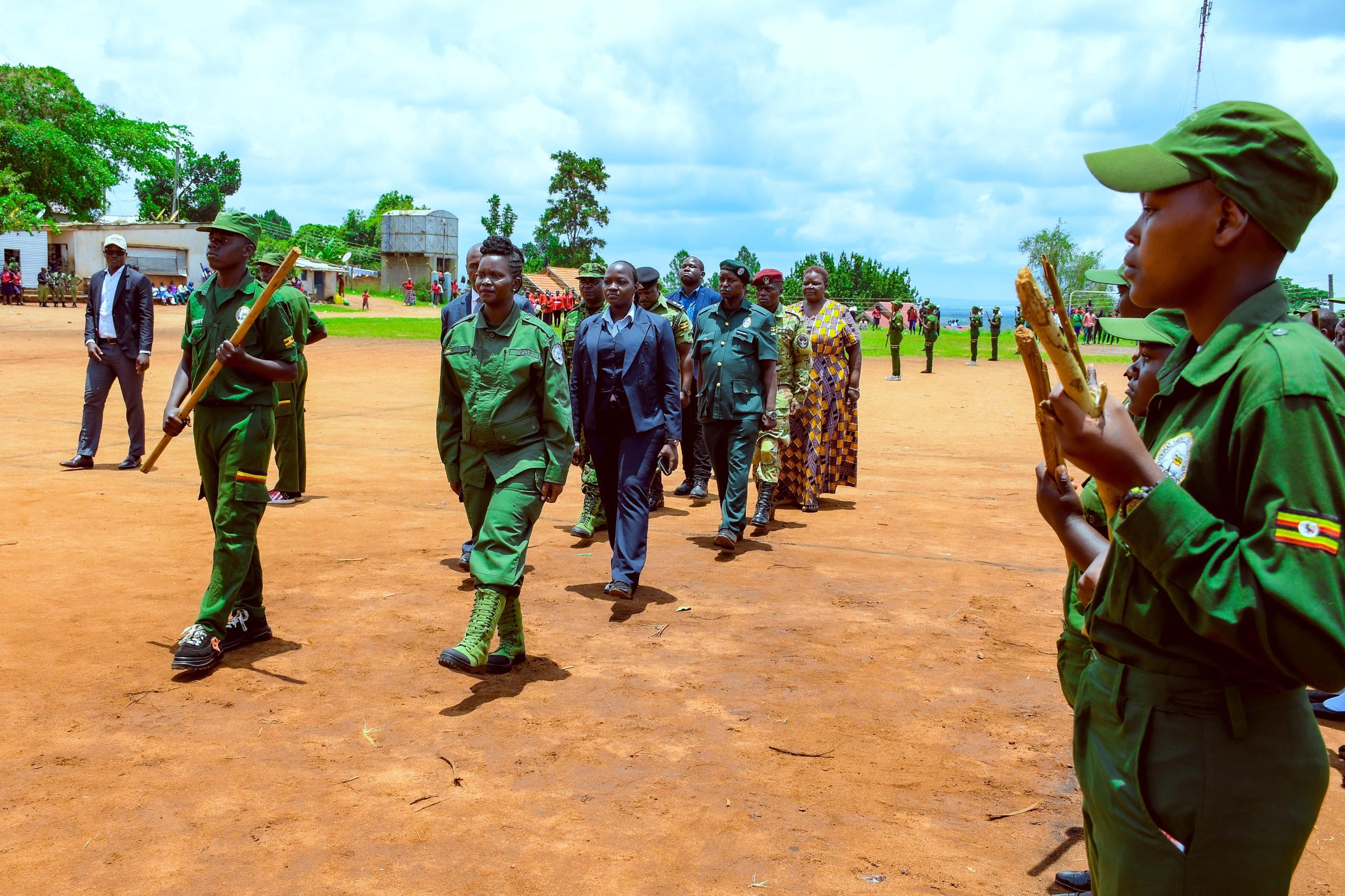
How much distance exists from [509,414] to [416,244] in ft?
268

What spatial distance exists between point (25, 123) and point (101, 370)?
43653 mm

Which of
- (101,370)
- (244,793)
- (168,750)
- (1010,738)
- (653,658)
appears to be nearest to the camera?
(244,793)

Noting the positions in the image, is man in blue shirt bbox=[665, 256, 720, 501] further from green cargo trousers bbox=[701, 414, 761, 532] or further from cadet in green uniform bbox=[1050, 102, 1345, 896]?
cadet in green uniform bbox=[1050, 102, 1345, 896]

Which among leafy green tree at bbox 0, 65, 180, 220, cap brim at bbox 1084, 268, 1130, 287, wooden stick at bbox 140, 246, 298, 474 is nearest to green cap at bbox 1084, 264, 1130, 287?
cap brim at bbox 1084, 268, 1130, 287

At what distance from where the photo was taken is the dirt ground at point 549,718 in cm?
386

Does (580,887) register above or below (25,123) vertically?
below

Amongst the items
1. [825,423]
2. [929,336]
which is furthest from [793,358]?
[929,336]

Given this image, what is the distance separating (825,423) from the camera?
10.7 meters

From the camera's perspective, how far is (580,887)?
144 inches

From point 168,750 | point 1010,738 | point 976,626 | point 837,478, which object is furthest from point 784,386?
point 168,750

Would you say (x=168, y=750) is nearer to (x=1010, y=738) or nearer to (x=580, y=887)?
(x=580, y=887)

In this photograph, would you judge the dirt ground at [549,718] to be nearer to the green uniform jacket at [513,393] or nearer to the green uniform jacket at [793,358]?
the green uniform jacket at [513,393]

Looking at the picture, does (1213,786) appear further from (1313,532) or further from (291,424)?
(291,424)

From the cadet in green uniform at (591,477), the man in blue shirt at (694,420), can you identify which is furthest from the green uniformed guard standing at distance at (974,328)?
the cadet in green uniform at (591,477)
